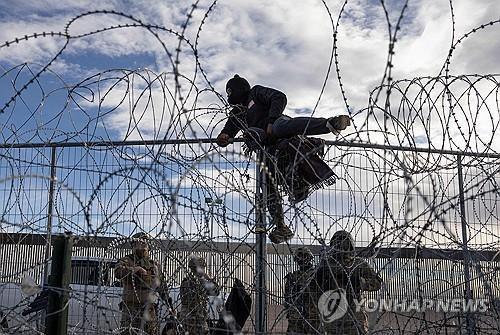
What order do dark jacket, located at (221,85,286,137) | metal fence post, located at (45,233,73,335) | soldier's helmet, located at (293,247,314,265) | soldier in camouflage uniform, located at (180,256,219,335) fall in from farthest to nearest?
dark jacket, located at (221,85,286,137) < soldier's helmet, located at (293,247,314,265) < soldier in camouflage uniform, located at (180,256,219,335) < metal fence post, located at (45,233,73,335)

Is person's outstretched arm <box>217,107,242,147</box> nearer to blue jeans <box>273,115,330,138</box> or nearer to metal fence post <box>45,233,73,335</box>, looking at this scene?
blue jeans <box>273,115,330,138</box>

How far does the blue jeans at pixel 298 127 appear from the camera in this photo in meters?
5.19

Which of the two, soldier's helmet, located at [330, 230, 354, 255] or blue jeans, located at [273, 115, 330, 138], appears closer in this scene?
soldier's helmet, located at [330, 230, 354, 255]

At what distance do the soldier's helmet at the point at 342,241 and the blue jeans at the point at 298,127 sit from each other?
0.87 metres

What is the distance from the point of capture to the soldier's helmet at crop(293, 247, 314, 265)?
187 inches

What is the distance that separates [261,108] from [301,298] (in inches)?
73.7

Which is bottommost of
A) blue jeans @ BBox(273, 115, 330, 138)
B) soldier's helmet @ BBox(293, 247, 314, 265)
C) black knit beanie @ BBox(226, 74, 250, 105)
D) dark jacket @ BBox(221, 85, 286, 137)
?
soldier's helmet @ BBox(293, 247, 314, 265)

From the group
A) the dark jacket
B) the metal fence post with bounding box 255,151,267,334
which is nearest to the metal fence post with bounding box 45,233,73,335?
the metal fence post with bounding box 255,151,267,334

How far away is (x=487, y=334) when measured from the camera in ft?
14.2

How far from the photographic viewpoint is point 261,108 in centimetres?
586

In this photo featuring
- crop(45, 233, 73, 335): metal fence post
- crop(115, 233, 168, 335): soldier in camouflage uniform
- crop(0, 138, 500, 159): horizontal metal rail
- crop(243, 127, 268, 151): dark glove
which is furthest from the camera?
crop(243, 127, 268, 151): dark glove

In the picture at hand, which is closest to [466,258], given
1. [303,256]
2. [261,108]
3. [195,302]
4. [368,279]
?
[368,279]

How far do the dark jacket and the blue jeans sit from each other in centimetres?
19

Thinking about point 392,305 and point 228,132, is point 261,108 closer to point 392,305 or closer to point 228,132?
point 228,132
